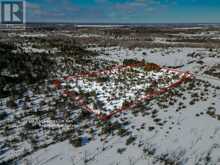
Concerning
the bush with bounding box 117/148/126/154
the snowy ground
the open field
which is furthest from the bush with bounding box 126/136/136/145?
the bush with bounding box 117/148/126/154

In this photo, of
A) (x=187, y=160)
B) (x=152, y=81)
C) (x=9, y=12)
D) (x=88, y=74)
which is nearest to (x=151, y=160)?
(x=187, y=160)

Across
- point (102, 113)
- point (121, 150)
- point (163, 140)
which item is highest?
point (102, 113)

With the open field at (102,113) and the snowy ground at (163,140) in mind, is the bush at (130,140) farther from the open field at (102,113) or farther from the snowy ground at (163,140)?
the snowy ground at (163,140)

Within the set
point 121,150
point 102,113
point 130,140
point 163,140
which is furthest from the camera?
point 102,113

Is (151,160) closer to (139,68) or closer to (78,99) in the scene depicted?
(78,99)

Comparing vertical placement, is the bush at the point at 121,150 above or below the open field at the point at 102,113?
below

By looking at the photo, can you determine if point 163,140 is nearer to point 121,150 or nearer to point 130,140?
point 130,140

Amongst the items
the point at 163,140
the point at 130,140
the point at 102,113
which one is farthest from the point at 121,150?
the point at 102,113

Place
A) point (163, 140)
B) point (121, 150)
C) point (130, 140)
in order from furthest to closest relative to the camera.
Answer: point (163, 140), point (130, 140), point (121, 150)

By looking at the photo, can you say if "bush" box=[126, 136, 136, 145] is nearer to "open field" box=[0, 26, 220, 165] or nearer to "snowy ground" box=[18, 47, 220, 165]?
"open field" box=[0, 26, 220, 165]

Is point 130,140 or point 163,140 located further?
point 163,140

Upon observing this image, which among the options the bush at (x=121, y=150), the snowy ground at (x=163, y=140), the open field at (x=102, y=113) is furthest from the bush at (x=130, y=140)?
Result: the bush at (x=121, y=150)
